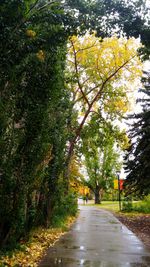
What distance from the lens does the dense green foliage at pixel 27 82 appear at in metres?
7.42

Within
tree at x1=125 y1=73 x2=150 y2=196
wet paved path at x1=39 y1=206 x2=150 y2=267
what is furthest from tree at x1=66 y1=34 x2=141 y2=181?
wet paved path at x1=39 y1=206 x2=150 y2=267

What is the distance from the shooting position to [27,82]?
30.9 feet

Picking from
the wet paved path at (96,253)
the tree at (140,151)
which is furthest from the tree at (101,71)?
the wet paved path at (96,253)

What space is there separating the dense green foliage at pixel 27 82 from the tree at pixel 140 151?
35.1ft

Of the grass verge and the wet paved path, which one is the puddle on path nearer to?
the wet paved path

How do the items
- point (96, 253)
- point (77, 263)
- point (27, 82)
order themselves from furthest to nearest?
1. point (27, 82)
2. point (96, 253)
3. point (77, 263)

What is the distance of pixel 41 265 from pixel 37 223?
17.6 ft

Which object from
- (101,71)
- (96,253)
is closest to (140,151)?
(101,71)

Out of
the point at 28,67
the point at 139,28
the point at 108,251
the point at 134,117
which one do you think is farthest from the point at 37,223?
the point at 134,117

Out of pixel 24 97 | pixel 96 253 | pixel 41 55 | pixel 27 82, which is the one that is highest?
pixel 41 55

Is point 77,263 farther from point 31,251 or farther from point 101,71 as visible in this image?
point 101,71

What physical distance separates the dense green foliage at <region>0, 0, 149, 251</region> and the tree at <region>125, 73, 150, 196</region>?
10703mm

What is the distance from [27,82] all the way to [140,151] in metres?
14.2

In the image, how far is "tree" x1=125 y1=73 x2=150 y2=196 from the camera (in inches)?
816
